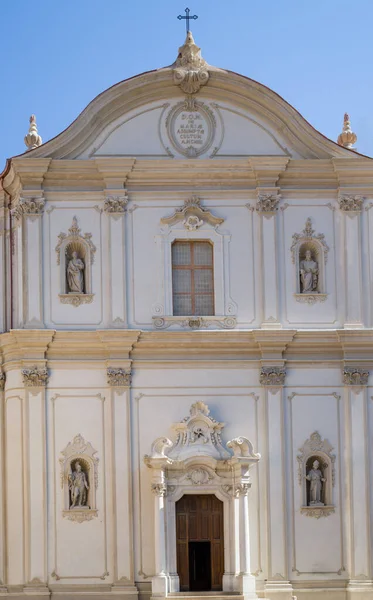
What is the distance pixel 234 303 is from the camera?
32.9m

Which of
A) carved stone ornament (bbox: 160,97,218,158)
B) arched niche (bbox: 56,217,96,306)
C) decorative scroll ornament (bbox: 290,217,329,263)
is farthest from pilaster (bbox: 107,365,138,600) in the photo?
carved stone ornament (bbox: 160,97,218,158)

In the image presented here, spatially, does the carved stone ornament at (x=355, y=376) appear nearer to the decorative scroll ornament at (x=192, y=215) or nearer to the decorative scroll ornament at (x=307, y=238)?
the decorative scroll ornament at (x=307, y=238)

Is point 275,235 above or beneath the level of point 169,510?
above

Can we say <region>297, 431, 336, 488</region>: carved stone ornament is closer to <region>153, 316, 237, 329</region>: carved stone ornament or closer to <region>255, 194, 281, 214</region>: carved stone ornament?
<region>153, 316, 237, 329</region>: carved stone ornament

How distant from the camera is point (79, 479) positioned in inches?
1256

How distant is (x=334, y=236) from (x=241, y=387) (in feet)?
13.5

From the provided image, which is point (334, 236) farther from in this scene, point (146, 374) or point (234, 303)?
point (146, 374)

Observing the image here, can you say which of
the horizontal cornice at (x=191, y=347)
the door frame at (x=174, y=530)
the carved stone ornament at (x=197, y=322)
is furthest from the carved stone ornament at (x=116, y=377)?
the door frame at (x=174, y=530)

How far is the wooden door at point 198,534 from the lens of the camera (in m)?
32.0

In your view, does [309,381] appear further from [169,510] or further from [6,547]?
[6,547]

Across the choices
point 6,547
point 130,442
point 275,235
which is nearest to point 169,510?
point 130,442

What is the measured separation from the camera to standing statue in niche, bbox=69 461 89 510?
3189 centimetres

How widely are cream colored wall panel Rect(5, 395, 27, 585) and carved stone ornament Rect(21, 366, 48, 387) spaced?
0.48m

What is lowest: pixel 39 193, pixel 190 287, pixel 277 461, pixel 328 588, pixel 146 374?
pixel 328 588
